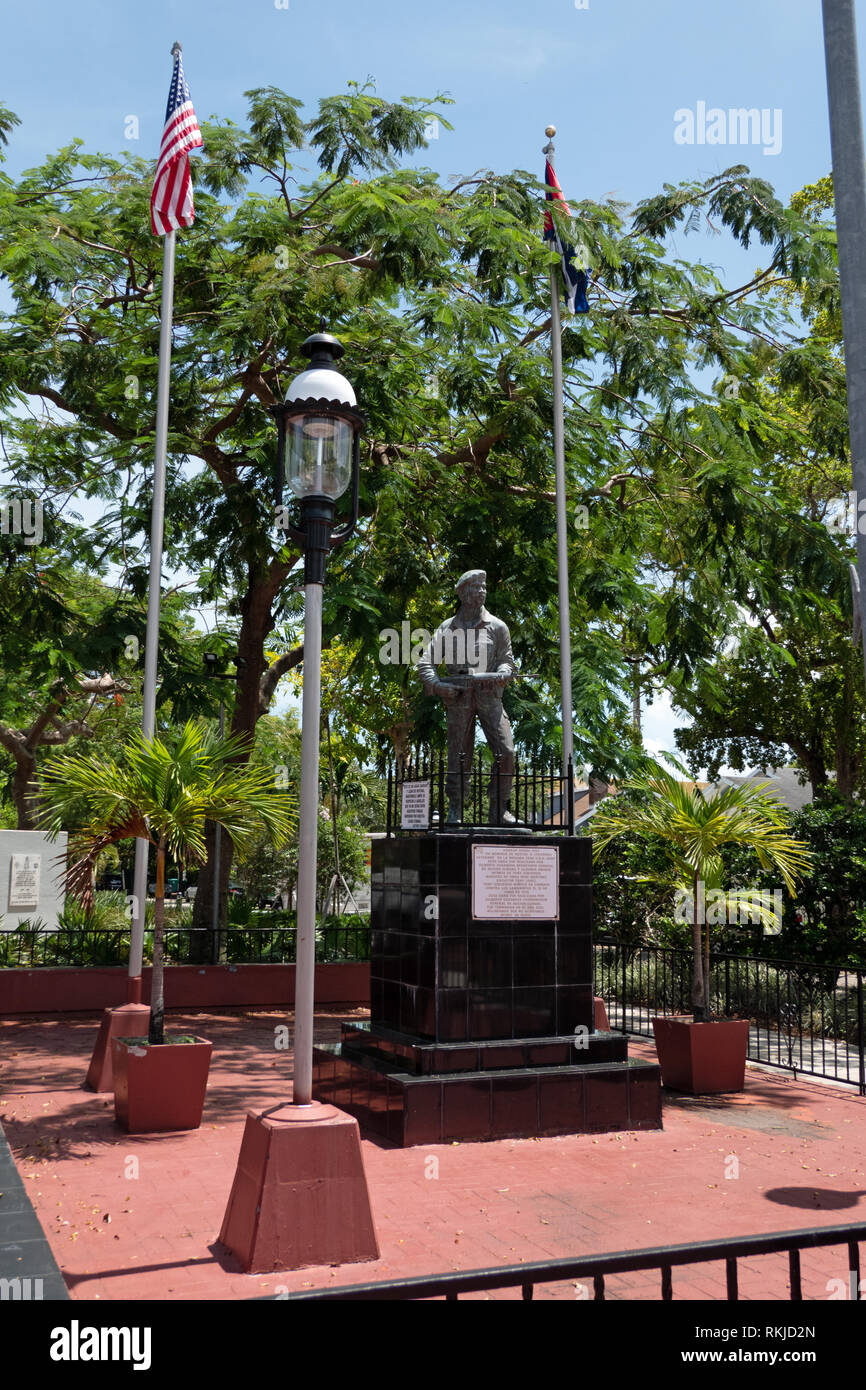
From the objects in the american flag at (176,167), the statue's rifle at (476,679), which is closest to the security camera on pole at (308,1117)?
the statue's rifle at (476,679)

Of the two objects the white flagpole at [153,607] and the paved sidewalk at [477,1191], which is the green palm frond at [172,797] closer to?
the white flagpole at [153,607]

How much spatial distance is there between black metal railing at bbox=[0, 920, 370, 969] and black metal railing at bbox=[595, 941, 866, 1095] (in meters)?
4.62

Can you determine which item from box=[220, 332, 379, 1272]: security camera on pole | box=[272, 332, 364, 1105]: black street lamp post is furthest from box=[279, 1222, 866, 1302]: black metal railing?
box=[272, 332, 364, 1105]: black street lamp post

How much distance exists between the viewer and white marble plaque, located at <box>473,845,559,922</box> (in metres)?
10.3

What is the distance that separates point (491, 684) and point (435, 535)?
6.21 meters

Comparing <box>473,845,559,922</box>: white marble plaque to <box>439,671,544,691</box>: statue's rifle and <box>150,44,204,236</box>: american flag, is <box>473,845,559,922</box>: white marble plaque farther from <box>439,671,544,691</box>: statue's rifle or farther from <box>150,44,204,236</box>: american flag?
<box>150,44,204,236</box>: american flag

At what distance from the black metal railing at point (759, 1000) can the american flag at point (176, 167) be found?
10.5 meters

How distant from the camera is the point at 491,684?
36.4ft

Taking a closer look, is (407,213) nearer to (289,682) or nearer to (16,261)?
(16,261)

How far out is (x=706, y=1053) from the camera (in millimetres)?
11594

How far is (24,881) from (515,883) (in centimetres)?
1485

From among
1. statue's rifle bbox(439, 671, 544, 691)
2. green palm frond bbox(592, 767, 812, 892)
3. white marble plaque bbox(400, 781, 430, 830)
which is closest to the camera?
white marble plaque bbox(400, 781, 430, 830)
